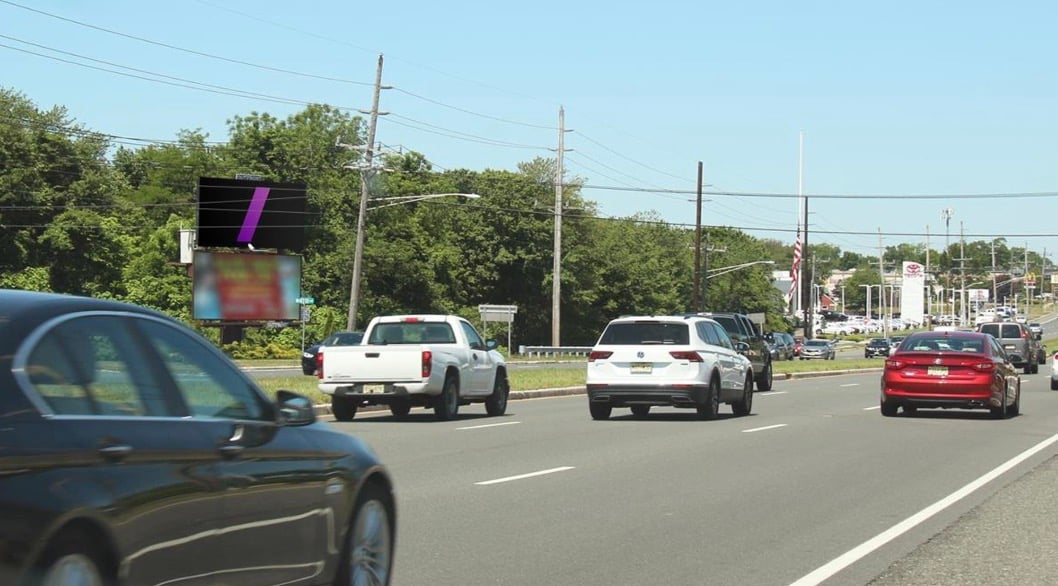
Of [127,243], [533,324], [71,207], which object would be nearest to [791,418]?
[71,207]

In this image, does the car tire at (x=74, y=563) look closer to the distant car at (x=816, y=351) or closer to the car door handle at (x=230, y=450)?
the car door handle at (x=230, y=450)

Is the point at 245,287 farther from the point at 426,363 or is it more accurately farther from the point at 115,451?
the point at 115,451

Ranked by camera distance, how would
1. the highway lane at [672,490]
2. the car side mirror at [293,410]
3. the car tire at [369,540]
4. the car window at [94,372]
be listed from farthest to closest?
the highway lane at [672,490] → the car tire at [369,540] → the car side mirror at [293,410] → the car window at [94,372]

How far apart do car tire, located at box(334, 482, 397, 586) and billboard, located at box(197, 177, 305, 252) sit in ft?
204

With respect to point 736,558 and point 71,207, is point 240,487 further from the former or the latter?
point 71,207

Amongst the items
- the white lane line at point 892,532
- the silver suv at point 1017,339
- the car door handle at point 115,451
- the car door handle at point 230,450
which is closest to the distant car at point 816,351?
the silver suv at point 1017,339

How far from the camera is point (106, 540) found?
16.6ft

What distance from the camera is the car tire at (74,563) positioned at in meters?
4.71

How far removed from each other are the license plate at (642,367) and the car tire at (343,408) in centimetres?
466

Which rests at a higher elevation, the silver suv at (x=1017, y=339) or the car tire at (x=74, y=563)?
the silver suv at (x=1017, y=339)

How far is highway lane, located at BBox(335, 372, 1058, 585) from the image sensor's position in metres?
9.81

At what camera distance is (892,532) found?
11438 mm

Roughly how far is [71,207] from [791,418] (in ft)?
195

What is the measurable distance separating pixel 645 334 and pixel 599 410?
4.94 ft
